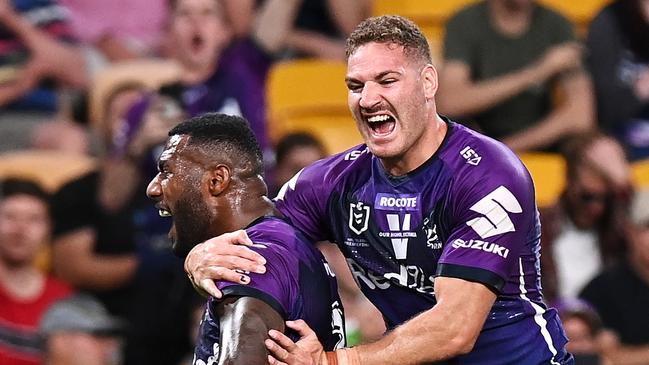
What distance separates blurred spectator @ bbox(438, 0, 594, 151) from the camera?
8336 mm

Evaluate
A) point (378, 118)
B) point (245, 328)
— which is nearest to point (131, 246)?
point (378, 118)

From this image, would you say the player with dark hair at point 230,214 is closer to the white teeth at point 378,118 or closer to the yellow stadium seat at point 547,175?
the white teeth at point 378,118

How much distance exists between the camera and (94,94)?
9.39m

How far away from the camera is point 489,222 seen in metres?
4.55

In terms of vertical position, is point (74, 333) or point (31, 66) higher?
point (31, 66)

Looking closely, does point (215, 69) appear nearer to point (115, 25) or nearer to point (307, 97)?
point (307, 97)

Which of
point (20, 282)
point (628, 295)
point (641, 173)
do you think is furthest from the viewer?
point (641, 173)

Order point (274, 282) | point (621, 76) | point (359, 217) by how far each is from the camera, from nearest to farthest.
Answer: point (274, 282), point (359, 217), point (621, 76)

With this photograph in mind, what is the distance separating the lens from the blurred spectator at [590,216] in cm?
816

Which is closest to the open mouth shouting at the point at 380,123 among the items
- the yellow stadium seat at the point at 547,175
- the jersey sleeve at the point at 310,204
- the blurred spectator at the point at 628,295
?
the jersey sleeve at the point at 310,204

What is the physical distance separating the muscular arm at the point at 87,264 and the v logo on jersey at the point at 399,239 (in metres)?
3.77

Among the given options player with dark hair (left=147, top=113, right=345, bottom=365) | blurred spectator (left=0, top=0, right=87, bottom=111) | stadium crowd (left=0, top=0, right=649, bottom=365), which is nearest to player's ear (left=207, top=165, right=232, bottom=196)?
player with dark hair (left=147, top=113, right=345, bottom=365)

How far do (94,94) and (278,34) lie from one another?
1494 mm

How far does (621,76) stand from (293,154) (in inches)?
89.7
